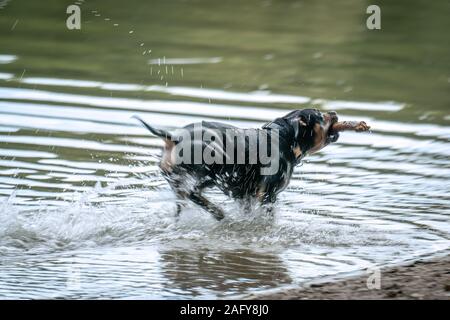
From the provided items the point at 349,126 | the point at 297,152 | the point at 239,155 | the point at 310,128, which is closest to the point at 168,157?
the point at 239,155

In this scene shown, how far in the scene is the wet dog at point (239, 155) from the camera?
8.67 metres

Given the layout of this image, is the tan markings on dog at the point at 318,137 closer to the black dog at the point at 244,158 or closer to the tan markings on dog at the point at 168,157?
the black dog at the point at 244,158

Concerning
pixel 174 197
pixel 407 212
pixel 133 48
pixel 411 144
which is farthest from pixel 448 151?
pixel 133 48

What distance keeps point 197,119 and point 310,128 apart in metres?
3.28

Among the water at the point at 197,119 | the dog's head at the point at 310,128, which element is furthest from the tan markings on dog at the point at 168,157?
the dog's head at the point at 310,128

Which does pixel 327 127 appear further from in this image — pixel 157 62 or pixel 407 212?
pixel 157 62

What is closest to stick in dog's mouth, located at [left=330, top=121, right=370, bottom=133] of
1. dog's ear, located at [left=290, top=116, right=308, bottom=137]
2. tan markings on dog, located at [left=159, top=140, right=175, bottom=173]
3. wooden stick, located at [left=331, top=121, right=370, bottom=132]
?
wooden stick, located at [left=331, top=121, right=370, bottom=132]

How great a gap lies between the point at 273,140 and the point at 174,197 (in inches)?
36.5

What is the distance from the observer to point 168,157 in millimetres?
8703

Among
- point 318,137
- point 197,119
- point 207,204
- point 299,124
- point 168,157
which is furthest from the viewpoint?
point 197,119

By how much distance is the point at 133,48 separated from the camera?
15883 mm

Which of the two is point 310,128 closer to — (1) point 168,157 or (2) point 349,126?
(2) point 349,126

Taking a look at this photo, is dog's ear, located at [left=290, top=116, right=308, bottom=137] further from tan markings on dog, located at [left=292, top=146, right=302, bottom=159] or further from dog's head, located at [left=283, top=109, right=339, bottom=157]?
tan markings on dog, located at [left=292, top=146, right=302, bottom=159]
